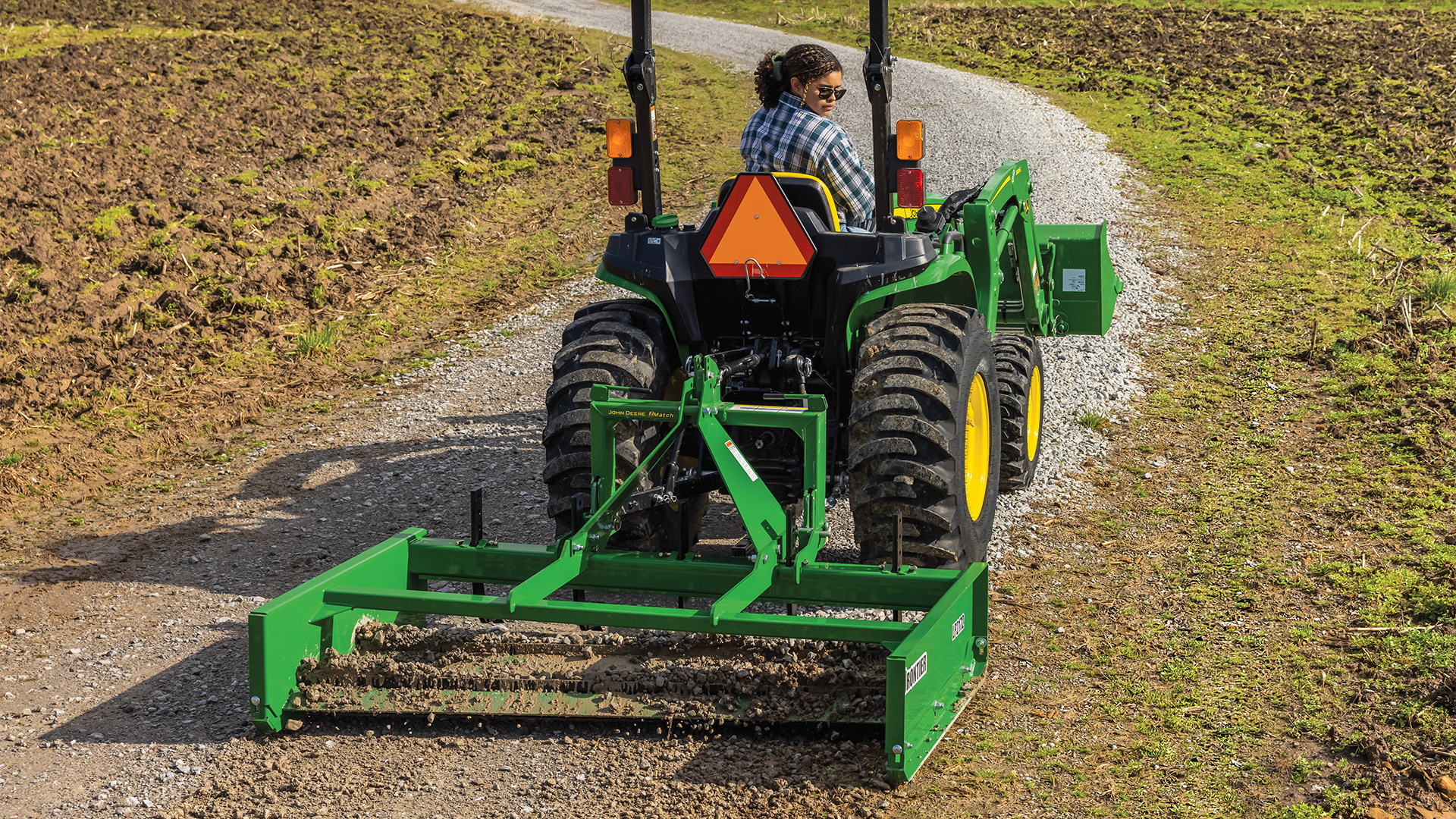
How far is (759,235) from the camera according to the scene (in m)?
5.49

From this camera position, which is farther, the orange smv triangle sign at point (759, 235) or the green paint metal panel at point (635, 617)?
the orange smv triangle sign at point (759, 235)

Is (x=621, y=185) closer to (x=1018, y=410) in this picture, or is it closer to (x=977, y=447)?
(x=977, y=447)

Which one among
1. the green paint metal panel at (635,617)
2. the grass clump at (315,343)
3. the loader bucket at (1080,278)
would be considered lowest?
the green paint metal panel at (635,617)

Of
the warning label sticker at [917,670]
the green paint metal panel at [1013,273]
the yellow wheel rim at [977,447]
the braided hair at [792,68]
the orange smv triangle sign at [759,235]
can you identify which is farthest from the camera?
the braided hair at [792,68]

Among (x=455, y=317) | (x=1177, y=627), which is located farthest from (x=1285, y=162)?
(x=1177, y=627)

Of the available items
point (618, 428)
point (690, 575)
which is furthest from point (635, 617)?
point (618, 428)

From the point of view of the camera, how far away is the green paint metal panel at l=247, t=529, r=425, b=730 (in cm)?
452

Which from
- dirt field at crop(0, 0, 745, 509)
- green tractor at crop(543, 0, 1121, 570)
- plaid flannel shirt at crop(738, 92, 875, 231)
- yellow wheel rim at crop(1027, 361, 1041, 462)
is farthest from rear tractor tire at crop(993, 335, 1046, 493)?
dirt field at crop(0, 0, 745, 509)

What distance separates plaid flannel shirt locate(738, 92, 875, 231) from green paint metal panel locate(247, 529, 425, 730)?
239 cm

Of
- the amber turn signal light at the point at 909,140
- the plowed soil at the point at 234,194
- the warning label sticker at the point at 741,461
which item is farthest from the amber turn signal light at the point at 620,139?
the plowed soil at the point at 234,194

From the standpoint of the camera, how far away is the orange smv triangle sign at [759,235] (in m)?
5.42

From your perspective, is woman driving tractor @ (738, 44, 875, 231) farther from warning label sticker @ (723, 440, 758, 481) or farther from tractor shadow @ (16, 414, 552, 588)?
tractor shadow @ (16, 414, 552, 588)

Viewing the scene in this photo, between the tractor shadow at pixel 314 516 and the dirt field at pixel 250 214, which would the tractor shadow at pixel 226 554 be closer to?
the tractor shadow at pixel 314 516

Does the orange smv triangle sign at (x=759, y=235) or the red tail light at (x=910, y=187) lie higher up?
the red tail light at (x=910, y=187)
